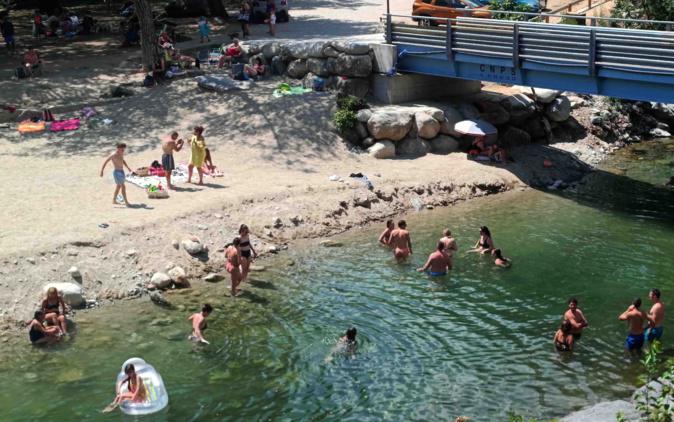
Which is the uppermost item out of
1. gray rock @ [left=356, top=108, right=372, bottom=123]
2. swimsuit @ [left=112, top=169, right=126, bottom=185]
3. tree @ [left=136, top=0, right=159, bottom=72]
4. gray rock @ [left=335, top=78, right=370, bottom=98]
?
tree @ [left=136, top=0, right=159, bottom=72]

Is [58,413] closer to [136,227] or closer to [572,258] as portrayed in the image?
[136,227]

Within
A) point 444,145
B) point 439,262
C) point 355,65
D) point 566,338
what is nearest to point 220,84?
point 355,65

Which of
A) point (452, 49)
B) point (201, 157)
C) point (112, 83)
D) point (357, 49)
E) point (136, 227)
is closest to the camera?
point (136, 227)

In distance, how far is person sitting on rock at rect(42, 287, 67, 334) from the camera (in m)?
17.5

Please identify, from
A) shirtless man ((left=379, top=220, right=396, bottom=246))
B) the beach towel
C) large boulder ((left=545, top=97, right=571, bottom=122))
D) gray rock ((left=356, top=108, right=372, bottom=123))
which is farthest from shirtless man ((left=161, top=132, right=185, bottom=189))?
large boulder ((left=545, top=97, right=571, bottom=122))

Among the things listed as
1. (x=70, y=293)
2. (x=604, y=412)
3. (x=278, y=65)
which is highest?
(x=278, y=65)

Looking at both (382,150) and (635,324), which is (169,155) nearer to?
(382,150)

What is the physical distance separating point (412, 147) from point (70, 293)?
13.2m

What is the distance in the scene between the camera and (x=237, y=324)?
59.5ft

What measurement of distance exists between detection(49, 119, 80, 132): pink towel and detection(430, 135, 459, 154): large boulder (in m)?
11.5

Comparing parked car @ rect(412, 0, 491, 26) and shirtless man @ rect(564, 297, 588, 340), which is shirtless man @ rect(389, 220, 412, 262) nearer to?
shirtless man @ rect(564, 297, 588, 340)

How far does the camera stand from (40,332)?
17.0 m

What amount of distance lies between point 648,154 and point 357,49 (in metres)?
10.8

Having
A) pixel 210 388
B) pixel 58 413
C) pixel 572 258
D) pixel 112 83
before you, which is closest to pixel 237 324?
pixel 210 388
